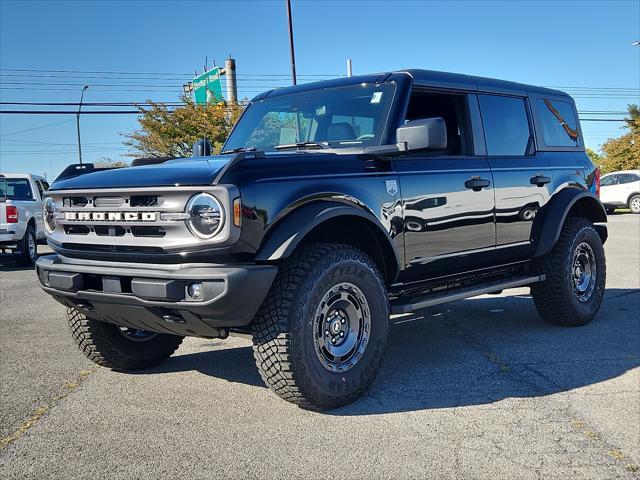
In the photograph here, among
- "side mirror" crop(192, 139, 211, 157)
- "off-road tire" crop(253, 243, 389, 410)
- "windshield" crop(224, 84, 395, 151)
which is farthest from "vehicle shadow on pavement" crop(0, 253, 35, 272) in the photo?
"off-road tire" crop(253, 243, 389, 410)

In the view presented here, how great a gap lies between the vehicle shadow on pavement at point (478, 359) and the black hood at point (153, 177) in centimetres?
151

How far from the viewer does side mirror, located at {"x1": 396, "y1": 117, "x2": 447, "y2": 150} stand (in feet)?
13.3

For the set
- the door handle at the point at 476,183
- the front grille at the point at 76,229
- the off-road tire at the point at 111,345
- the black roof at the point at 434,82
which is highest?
the black roof at the point at 434,82

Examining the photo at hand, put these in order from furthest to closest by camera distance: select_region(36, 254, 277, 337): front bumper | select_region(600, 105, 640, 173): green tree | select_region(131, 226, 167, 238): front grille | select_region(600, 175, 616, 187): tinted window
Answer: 1. select_region(600, 105, 640, 173): green tree
2. select_region(600, 175, 616, 187): tinted window
3. select_region(131, 226, 167, 238): front grille
4. select_region(36, 254, 277, 337): front bumper

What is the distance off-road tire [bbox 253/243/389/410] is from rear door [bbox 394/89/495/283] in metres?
0.70

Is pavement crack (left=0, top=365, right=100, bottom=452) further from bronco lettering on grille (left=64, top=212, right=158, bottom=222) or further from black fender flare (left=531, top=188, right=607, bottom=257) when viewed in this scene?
black fender flare (left=531, top=188, right=607, bottom=257)

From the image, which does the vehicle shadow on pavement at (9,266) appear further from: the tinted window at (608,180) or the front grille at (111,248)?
the tinted window at (608,180)

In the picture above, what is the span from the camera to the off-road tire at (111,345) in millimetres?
4383

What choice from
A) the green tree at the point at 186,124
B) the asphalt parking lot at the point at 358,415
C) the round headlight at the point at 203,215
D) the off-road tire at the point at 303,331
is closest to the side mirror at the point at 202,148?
the asphalt parking lot at the point at 358,415

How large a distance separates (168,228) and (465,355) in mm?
2606

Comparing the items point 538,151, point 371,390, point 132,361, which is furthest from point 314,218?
point 538,151

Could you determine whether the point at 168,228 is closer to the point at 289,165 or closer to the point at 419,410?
the point at 289,165

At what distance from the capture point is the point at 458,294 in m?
4.66

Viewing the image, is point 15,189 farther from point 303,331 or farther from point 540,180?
point 303,331
